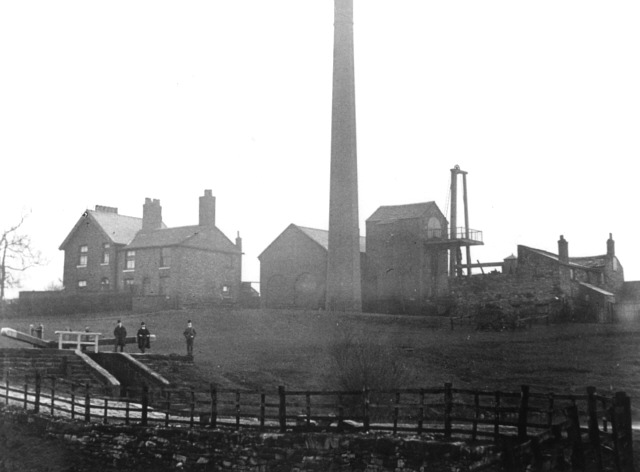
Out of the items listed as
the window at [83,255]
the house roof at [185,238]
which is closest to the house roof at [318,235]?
the house roof at [185,238]

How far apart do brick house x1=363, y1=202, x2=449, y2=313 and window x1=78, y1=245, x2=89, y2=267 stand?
20.9 metres

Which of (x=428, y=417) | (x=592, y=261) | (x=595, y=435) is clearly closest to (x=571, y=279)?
(x=592, y=261)

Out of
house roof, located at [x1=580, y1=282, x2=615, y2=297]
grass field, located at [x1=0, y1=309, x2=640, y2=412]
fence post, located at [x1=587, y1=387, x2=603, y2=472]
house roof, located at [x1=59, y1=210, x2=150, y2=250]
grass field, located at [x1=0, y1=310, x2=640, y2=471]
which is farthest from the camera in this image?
house roof, located at [x1=59, y1=210, x2=150, y2=250]

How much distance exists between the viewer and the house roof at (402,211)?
5253 centimetres

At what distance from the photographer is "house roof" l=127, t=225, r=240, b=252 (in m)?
52.5

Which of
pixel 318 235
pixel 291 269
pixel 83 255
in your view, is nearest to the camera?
pixel 291 269

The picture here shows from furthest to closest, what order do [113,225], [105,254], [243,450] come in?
[113,225] → [105,254] → [243,450]

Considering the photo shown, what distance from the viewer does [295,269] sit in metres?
55.0

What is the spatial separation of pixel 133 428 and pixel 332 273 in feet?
94.1

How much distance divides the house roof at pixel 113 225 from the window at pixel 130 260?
4.40ft

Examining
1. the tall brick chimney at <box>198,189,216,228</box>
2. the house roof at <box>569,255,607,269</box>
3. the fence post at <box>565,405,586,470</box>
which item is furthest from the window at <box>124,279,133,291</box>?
the fence post at <box>565,405,586,470</box>

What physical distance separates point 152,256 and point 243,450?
129 feet

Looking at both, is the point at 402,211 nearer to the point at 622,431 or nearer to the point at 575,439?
the point at 622,431

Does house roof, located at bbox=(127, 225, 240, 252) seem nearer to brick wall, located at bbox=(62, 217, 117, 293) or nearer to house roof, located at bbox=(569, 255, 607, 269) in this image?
→ brick wall, located at bbox=(62, 217, 117, 293)
